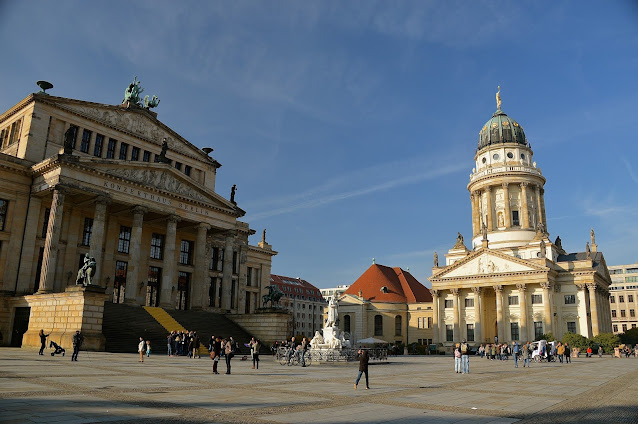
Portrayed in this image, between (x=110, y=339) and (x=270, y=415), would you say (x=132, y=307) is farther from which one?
(x=270, y=415)

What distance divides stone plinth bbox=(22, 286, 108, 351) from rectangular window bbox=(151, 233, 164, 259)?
15.7 meters

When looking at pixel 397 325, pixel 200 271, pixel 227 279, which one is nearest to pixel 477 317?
pixel 397 325

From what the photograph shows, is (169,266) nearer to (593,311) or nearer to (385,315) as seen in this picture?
(385,315)

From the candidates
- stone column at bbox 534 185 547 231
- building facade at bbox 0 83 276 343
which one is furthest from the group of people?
stone column at bbox 534 185 547 231

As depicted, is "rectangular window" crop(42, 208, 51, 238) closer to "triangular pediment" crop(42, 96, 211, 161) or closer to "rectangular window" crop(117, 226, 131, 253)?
"rectangular window" crop(117, 226, 131, 253)

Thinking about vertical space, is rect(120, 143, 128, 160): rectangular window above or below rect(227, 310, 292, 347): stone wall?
above

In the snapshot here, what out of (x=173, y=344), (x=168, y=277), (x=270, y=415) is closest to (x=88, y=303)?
(x=173, y=344)

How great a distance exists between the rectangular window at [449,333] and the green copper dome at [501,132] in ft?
116

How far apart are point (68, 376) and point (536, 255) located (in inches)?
3052

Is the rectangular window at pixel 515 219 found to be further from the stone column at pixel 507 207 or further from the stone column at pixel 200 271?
the stone column at pixel 200 271

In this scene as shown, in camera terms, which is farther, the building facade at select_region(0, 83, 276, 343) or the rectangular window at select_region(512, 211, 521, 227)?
the rectangular window at select_region(512, 211, 521, 227)

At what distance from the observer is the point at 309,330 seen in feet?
456

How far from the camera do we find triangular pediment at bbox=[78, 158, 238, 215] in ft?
137

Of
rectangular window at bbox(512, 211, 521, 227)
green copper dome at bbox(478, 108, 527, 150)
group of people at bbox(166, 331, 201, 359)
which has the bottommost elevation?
group of people at bbox(166, 331, 201, 359)
